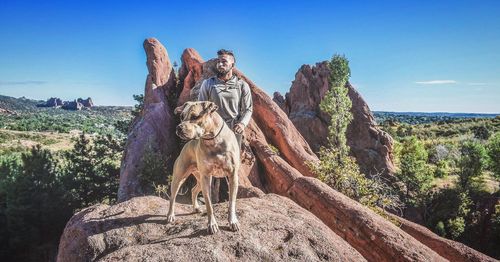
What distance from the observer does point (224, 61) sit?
197 inches

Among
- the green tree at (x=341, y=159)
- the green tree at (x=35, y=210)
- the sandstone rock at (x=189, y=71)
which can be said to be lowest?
the green tree at (x=35, y=210)

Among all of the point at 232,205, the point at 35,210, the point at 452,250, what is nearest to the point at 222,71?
the point at 232,205

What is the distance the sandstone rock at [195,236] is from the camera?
161 inches

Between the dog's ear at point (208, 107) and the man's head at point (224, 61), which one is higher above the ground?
the man's head at point (224, 61)

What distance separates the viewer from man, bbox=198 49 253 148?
198 inches

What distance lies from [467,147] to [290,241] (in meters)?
41.2

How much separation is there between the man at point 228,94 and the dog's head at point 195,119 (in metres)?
1.14

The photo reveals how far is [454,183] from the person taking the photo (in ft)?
121

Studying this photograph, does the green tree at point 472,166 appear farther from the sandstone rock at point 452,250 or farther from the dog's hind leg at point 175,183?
the dog's hind leg at point 175,183

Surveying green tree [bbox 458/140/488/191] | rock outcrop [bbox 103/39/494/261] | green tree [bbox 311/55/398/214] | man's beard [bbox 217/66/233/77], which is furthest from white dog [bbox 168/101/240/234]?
green tree [bbox 458/140/488/191]

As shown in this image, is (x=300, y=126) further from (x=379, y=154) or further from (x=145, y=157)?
(x=145, y=157)

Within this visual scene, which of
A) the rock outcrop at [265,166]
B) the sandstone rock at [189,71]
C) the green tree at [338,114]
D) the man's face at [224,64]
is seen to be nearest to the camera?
the man's face at [224,64]

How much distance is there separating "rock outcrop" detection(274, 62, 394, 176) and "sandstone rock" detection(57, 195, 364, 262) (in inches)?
1039

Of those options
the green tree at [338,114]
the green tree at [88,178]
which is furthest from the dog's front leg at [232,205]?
the green tree at [338,114]
